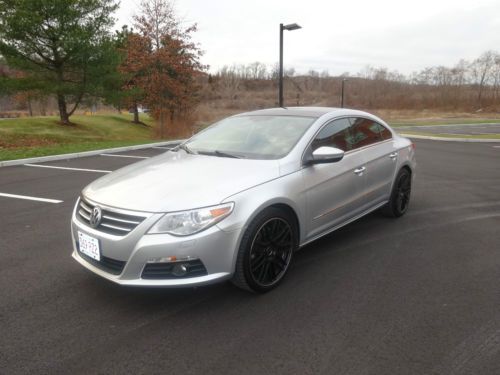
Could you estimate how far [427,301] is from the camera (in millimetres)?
3182

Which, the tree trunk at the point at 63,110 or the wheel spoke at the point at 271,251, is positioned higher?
the tree trunk at the point at 63,110

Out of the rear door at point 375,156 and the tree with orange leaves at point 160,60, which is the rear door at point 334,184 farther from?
the tree with orange leaves at point 160,60

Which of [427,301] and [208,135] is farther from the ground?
[208,135]

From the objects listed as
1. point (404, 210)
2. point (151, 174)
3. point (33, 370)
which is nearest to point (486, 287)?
point (404, 210)

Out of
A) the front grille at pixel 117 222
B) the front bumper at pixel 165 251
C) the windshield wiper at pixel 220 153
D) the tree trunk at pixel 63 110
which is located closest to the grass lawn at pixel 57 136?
the tree trunk at pixel 63 110

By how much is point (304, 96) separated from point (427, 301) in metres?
110

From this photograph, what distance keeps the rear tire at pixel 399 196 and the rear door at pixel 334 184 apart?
103 centimetres

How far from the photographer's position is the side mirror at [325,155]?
11.8 ft

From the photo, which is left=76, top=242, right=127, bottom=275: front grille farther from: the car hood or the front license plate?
the car hood

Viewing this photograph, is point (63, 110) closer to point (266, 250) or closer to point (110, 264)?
point (110, 264)

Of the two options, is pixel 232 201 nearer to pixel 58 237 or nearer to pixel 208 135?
pixel 208 135

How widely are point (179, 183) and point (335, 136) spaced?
1892 millimetres

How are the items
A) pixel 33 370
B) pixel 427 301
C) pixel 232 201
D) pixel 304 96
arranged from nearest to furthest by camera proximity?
pixel 33 370
pixel 232 201
pixel 427 301
pixel 304 96

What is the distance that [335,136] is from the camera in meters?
4.19
